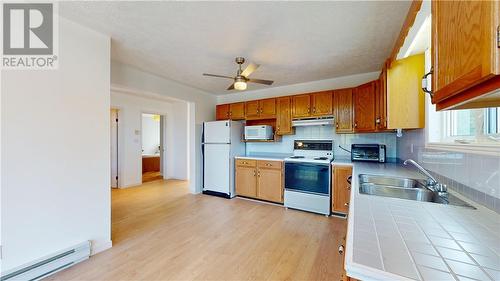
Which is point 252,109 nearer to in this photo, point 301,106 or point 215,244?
point 301,106

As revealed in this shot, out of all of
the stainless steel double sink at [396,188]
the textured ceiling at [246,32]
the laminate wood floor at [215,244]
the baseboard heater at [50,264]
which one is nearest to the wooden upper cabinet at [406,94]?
the textured ceiling at [246,32]

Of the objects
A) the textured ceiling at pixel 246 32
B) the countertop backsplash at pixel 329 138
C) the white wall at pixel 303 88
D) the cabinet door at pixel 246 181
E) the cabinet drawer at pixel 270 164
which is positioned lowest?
the cabinet door at pixel 246 181

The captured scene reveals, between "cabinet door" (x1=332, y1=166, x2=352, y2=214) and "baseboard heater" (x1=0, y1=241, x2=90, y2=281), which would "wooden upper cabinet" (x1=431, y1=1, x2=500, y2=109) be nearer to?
"cabinet door" (x1=332, y1=166, x2=352, y2=214)

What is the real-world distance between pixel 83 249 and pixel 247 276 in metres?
1.60

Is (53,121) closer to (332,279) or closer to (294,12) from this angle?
(294,12)

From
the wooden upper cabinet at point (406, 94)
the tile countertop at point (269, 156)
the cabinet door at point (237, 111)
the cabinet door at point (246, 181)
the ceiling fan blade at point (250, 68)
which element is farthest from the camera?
the cabinet door at point (237, 111)

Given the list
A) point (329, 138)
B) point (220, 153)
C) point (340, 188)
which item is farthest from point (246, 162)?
point (340, 188)

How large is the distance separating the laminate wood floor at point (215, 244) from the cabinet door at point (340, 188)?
0.21m

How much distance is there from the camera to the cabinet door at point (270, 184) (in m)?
3.56

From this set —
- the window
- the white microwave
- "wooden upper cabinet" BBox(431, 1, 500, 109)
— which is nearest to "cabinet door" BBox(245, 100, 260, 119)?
the white microwave

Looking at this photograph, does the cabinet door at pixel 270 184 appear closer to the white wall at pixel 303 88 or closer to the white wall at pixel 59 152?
the white wall at pixel 303 88

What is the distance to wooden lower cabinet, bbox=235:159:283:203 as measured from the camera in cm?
358

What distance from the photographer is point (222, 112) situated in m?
4.50

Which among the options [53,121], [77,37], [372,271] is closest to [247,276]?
[372,271]
